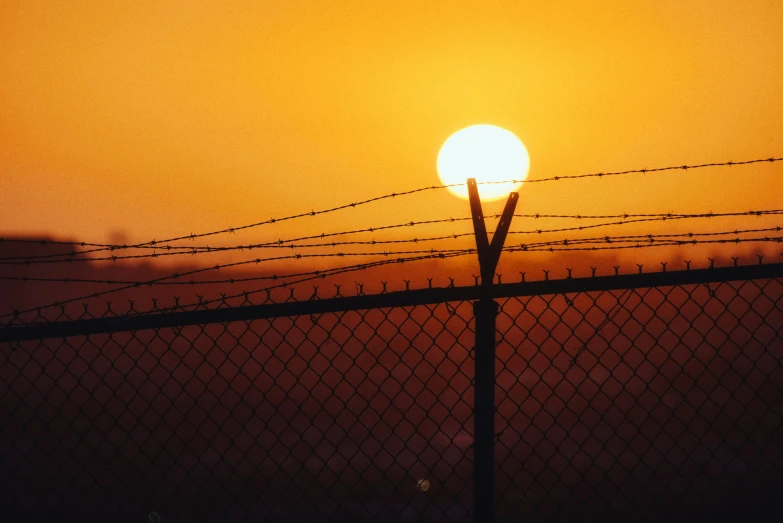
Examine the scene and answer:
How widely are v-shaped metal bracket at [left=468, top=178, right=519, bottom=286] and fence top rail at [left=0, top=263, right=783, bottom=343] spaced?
0.27ft

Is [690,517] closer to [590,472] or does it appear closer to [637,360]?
[590,472]

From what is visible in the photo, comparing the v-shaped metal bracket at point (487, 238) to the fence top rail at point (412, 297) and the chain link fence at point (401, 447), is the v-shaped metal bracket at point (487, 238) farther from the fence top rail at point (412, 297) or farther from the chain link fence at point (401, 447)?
the chain link fence at point (401, 447)

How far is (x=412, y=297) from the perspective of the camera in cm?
296

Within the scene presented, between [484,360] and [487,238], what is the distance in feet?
1.66

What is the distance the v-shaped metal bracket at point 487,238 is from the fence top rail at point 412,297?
8 cm

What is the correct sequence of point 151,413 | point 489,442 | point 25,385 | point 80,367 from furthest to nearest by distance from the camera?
1. point 80,367
2. point 25,385
3. point 151,413
4. point 489,442

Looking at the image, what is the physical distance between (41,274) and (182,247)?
34683 millimetres

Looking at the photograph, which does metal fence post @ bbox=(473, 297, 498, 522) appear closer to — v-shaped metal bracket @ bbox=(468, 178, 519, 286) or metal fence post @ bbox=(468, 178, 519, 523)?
metal fence post @ bbox=(468, 178, 519, 523)

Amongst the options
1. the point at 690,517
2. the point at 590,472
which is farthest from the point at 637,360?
the point at 690,517

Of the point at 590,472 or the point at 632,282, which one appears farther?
the point at 590,472

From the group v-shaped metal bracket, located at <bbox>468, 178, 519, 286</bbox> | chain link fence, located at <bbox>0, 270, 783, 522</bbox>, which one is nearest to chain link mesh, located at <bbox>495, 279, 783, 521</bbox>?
chain link fence, located at <bbox>0, 270, 783, 522</bbox>

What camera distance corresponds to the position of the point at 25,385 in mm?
18422

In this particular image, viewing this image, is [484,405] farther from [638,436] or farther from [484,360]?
[638,436]

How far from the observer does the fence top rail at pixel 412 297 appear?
2943 millimetres
